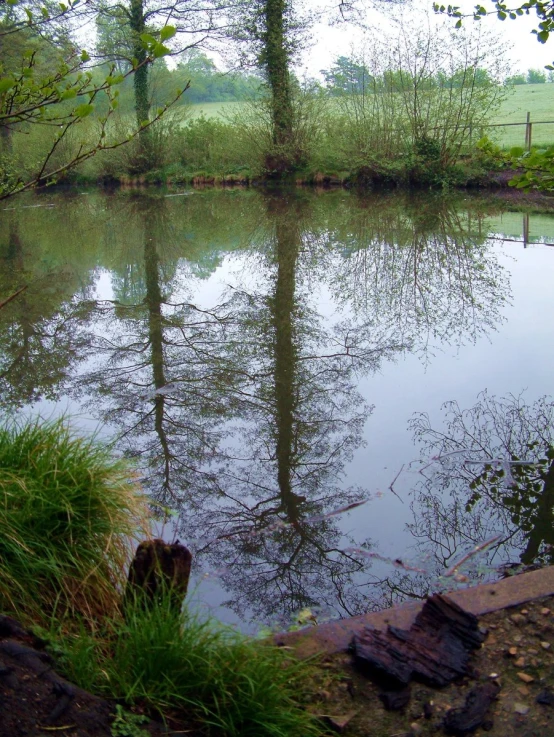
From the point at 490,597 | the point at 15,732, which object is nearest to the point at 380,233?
the point at 490,597

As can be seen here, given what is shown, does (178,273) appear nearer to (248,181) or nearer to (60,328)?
(60,328)

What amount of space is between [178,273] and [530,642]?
28.8ft

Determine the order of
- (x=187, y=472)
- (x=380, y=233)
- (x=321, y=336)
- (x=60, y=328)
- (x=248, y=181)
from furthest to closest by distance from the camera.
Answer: (x=248, y=181) → (x=380, y=233) → (x=60, y=328) → (x=321, y=336) → (x=187, y=472)

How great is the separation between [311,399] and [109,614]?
→ 2981mm

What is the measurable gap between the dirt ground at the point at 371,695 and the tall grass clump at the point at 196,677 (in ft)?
0.27

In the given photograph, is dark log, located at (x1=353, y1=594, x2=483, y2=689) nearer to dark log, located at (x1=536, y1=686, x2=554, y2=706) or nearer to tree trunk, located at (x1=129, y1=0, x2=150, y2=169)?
dark log, located at (x1=536, y1=686, x2=554, y2=706)

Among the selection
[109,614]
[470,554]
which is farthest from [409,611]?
[109,614]

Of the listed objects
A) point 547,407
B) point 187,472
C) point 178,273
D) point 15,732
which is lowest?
point 15,732

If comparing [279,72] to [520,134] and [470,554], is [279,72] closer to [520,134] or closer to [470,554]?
[520,134]

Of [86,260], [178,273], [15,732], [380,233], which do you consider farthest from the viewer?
[380,233]

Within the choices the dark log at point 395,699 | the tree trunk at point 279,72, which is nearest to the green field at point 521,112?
the tree trunk at point 279,72

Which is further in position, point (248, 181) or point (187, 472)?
point (248, 181)

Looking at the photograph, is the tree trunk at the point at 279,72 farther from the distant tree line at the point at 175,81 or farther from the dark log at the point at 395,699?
the dark log at the point at 395,699

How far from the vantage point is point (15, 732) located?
181 centimetres
